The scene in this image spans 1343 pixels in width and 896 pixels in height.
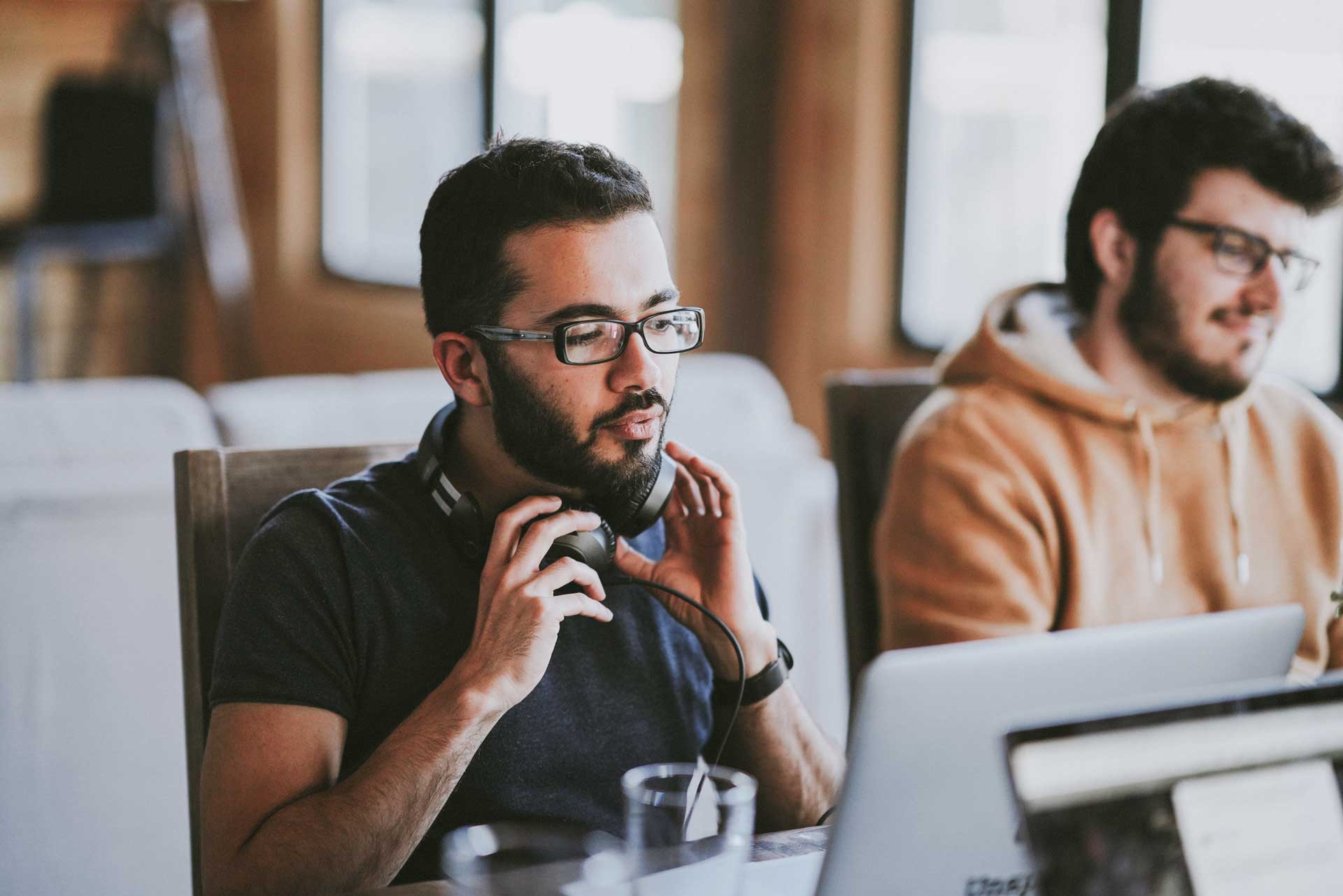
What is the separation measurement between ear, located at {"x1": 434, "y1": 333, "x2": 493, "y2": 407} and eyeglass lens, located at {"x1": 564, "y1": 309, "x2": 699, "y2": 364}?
4.1 inches

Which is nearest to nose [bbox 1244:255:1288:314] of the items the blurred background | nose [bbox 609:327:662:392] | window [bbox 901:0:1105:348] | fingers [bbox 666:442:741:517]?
the blurred background

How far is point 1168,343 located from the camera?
1766 mm

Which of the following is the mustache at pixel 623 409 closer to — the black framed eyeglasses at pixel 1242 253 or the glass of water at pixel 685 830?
the glass of water at pixel 685 830

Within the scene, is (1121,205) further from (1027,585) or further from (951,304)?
(951,304)

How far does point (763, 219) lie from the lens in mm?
4008

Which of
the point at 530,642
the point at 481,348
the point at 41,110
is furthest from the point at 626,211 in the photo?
the point at 41,110

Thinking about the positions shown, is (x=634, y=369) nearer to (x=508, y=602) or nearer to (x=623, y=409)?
(x=623, y=409)

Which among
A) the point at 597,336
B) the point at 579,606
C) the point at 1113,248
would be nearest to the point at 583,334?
the point at 597,336

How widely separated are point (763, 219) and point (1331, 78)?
5.42 feet

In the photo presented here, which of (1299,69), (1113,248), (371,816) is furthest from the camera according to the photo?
(1299,69)

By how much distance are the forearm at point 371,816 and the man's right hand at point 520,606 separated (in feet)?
0.07

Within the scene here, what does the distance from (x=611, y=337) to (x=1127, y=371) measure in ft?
2.86

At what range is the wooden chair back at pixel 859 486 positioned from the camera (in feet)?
5.81

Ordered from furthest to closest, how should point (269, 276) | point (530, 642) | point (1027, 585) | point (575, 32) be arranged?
point (269, 276) < point (575, 32) < point (1027, 585) < point (530, 642)
